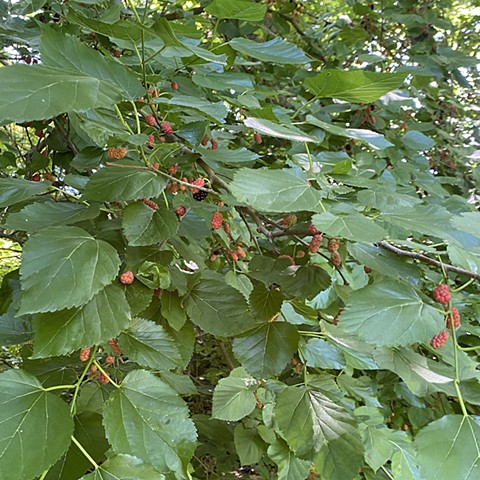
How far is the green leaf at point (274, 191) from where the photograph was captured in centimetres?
47

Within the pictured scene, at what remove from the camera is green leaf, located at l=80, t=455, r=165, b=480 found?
47 centimetres

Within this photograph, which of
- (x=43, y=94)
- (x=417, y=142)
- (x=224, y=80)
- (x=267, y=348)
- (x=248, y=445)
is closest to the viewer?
(x=43, y=94)

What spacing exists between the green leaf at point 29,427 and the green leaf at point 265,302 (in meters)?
0.29

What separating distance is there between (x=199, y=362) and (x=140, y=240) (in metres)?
1.63

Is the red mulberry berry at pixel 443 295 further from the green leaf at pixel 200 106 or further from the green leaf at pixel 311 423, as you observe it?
the green leaf at pixel 200 106

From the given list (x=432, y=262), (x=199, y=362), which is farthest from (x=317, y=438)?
(x=199, y=362)

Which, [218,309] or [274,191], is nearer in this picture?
[274,191]

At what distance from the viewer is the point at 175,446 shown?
513mm

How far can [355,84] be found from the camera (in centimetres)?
63

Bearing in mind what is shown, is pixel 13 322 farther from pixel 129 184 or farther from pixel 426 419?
pixel 426 419

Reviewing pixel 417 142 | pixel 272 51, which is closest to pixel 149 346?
pixel 272 51

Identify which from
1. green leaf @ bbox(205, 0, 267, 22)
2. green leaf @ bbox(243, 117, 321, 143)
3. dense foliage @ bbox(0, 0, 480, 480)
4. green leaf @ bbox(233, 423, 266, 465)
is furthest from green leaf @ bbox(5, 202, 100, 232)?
green leaf @ bbox(233, 423, 266, 465)

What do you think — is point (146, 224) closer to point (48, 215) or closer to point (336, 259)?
point (48, 215)

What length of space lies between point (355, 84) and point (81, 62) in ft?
1.13
